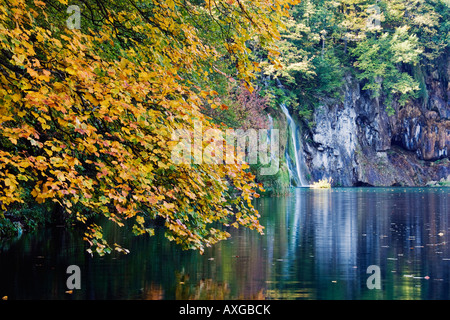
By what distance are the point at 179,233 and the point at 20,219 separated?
11258 millimetres

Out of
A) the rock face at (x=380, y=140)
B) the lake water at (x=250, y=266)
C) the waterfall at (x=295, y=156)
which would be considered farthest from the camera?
the rock face at (x=380, y=140)

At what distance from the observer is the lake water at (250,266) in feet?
29.6

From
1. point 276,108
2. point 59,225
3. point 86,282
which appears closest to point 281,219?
point 59,225

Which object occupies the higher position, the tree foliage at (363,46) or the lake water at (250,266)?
the tree foliage at (363,46)

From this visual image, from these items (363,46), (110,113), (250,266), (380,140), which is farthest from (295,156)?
(110,113)

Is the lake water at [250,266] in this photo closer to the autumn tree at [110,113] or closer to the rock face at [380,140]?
the autumn tree at [110,113]

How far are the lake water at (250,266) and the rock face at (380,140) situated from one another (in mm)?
40104

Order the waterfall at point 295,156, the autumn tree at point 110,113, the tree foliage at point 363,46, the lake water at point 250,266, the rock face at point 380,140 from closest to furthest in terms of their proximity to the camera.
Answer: the autumn tree at point 110,113 < the lake water at point 250,266 < the waterfall at point 295,156 < the tree foliage at point 363,46 < the rock face at point 380,140

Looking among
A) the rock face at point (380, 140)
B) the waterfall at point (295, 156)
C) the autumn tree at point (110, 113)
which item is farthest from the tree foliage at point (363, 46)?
the autumn tree at point (110, 113)

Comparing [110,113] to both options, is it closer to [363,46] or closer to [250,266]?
[250,266]

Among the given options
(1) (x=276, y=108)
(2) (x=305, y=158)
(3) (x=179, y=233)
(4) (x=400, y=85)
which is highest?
(4) (x=400, y=85)
